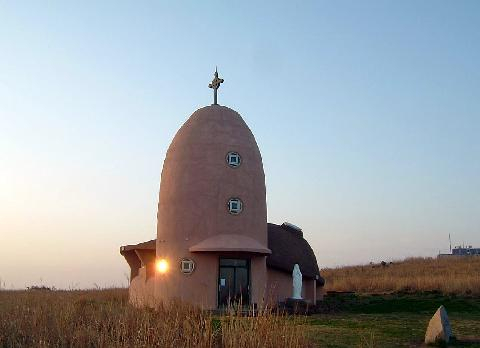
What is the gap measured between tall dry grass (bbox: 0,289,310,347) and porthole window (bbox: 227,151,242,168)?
10164 mm

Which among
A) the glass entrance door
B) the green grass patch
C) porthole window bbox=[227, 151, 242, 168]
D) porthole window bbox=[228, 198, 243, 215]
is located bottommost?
the green grass patch

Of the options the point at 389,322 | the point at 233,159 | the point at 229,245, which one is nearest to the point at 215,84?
the point at 233,159

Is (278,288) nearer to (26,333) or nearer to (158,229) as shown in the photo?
(158,229)

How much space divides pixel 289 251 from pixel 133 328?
1522 centimetres

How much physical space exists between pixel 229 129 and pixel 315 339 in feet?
39.2

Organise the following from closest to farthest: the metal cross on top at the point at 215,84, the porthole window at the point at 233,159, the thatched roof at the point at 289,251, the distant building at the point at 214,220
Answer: the distant building at the point at 214,220
the porthole window at the point at 233,159
the thatched roof at the point at 289,251
the metal cross on top at the point at 215,84

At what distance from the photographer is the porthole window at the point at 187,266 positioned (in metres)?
19.9

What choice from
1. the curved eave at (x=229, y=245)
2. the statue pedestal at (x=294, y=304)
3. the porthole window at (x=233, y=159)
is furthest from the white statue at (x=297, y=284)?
the porthole window at (x=233, y=159)

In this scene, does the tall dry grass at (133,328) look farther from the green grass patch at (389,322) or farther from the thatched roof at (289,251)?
the thatched roof at (289,251)

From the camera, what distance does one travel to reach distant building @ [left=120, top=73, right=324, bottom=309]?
19.9 meters

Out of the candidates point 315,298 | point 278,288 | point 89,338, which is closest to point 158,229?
point 278,288

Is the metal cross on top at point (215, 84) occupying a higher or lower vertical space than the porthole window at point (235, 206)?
higher

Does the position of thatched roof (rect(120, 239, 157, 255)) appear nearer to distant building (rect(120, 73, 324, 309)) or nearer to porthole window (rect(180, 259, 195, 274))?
distant building (rect(120, 73, 324, 309))

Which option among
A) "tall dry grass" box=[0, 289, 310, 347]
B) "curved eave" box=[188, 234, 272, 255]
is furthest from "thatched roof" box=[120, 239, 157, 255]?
"tall dry grass" box=[0, 289, 310, 347]
